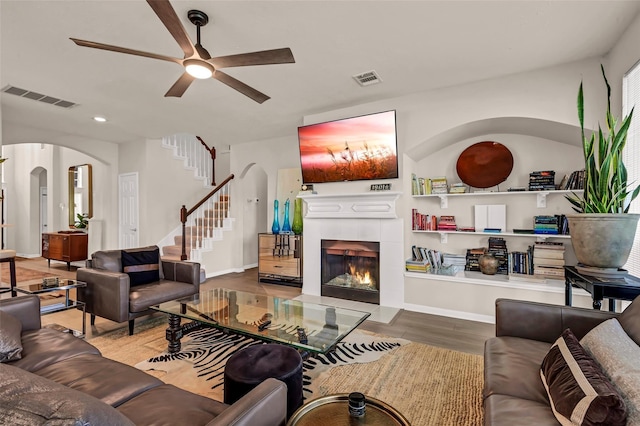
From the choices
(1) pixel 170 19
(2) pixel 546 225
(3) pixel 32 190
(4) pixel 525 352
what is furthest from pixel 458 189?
(3) pixel 32 190

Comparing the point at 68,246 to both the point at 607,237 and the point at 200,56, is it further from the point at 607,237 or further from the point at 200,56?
the point at 607,237

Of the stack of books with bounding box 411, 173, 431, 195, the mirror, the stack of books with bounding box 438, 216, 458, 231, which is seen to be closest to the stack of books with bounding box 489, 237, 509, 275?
the stack of books with bounding box 438, 216, 458, 231

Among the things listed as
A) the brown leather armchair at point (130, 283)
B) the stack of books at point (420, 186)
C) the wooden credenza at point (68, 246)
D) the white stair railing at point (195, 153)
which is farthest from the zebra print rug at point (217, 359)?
the wooden credenza at point (68, 246)

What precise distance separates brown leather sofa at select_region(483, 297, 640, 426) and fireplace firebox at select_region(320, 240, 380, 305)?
221 cm

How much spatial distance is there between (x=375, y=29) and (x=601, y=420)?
8.87 feet

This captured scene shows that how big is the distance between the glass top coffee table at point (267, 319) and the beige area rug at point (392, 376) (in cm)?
32

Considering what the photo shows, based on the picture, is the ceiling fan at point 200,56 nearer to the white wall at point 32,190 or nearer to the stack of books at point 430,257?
the stack of books at point 430,257

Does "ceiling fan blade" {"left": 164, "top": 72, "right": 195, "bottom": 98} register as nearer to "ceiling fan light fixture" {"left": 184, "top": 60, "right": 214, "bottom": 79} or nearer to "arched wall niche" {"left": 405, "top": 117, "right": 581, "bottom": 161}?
"ceiling fan light fixture" {"left": 184, "top": 60, "right": 214, "bottom": 79}

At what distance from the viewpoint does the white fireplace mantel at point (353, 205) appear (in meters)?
3.97

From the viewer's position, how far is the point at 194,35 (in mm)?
2592

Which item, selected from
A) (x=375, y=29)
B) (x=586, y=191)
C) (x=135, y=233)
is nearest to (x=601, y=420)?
(x=586, y=191)

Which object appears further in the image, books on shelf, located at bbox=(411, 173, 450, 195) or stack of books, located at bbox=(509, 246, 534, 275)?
books on shelf, located at bbox=(411, 173, 450, 195)

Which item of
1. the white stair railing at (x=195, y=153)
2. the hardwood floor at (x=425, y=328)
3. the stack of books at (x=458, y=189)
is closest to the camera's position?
the hardwood floor at (x=425, y=328)

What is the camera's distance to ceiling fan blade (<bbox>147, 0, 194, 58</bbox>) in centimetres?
168
